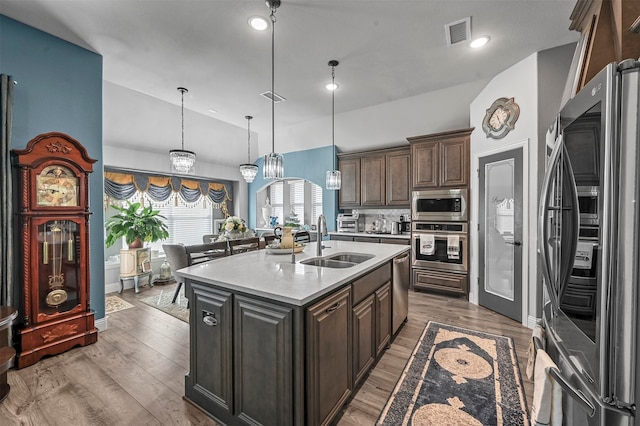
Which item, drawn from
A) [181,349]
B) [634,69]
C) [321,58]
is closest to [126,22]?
[321,58]

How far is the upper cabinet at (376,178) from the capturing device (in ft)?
15.9

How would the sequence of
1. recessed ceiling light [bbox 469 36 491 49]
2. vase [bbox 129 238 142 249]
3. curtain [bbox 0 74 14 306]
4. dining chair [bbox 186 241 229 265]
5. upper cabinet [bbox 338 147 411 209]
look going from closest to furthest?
curtain [bbox 0 74 14 306]
recessed ceiling light [bbox 469 36 491 49]
dining chair [bbox 186 241 229 265]
vase [bbox 129 238 142 249]
upper cabinet [bbox 338 147 411 209]

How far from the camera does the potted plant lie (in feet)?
14.9

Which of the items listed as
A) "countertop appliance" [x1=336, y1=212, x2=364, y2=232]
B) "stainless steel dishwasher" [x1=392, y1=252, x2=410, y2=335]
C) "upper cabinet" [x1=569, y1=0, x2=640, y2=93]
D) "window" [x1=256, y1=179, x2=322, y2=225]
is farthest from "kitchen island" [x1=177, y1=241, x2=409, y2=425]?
"window" [x1=256, y1=179, x2=322, y2=225]

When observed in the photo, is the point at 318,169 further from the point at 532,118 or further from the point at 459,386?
the point at 459,386

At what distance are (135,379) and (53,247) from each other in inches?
61.8

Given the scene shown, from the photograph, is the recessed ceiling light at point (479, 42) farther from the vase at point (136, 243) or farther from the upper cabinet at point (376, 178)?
the vase at point (136, 243)

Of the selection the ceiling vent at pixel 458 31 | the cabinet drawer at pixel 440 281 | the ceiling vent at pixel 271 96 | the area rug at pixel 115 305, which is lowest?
the area rug at pixel 115 305

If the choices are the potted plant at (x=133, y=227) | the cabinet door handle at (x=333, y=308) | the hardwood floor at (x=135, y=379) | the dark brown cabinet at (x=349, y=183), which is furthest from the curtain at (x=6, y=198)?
the dark brown cabinet at (x=349, y=183)

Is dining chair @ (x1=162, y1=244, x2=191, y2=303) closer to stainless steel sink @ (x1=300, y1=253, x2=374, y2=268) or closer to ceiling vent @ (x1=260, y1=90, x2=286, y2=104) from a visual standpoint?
stainless steel sink @ (x1=300, y1=253, x2=374, y2=268)

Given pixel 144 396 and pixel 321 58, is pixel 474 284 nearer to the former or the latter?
pixel 321 58

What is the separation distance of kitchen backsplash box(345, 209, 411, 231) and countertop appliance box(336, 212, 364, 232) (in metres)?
0.11

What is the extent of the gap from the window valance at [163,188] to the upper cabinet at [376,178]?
3.17 m

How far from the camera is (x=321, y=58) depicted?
3.15 meters
